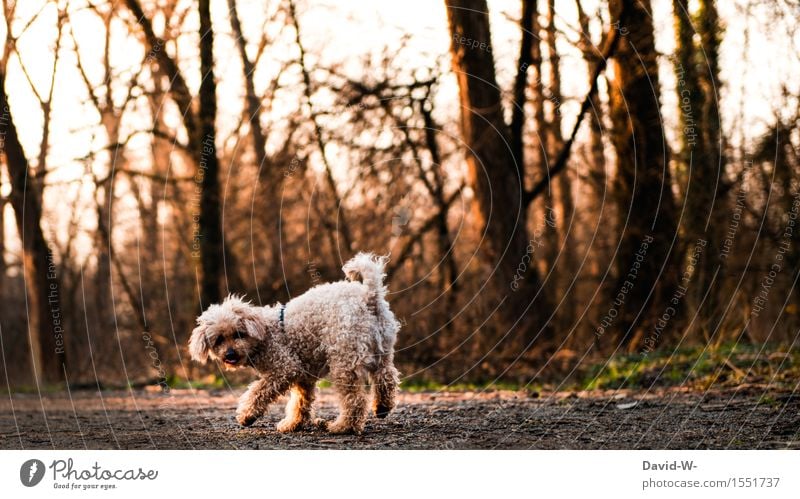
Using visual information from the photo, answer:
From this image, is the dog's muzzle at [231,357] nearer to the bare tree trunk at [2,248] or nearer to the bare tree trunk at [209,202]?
the bare tree trunk at [209,202]

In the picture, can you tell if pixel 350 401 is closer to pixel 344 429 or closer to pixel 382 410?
pixel 344 429

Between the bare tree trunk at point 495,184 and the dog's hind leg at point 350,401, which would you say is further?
the bare tree trunk at point 495,184

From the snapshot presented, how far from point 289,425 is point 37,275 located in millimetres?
8818

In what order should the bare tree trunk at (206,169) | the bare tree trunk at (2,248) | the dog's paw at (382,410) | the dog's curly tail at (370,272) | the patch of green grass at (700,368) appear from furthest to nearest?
the bare tree trunk at (2,248) < the bare tree trunk at (206,169) < the patch of green grass at (700,368) < the dog's paw at (382,410) < the dog's curly tail at (370,272)

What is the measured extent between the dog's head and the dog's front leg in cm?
25

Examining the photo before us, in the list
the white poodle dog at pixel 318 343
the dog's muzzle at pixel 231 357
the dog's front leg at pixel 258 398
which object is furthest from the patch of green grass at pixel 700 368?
the dog's muzzle at pixel 231 357

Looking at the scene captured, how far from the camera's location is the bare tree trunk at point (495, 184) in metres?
13.0

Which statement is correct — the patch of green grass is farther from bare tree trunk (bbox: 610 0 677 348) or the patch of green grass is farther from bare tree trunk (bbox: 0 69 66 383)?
bare tree trunk (bbox: 0 69 66 383)

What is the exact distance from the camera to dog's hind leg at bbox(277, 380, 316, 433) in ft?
27.3

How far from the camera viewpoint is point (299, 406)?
8.38 meters

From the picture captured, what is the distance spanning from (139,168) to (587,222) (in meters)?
10.1

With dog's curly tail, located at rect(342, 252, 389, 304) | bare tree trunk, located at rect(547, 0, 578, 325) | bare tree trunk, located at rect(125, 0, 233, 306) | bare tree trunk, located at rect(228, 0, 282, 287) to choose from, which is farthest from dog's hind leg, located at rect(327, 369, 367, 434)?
bare tree trunk, located at rect(228, 0, 282, 287)

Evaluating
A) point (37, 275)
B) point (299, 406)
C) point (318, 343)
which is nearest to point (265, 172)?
point (37, 275)
